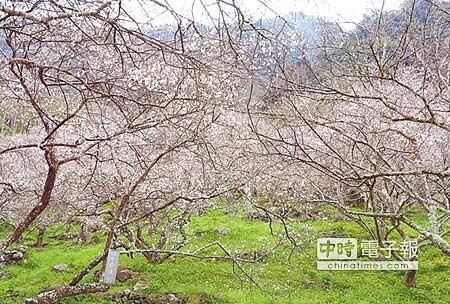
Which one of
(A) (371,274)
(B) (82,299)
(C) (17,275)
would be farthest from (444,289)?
(C) (17,275)

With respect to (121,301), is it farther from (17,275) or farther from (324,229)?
(324,229)

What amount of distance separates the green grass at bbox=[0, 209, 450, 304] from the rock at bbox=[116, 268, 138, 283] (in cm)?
19

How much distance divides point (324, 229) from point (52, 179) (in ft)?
32.3

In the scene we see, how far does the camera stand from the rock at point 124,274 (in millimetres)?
9633

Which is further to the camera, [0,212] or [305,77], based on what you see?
[0,212]

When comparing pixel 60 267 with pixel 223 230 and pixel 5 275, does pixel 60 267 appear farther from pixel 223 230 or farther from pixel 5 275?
pixel 223 230

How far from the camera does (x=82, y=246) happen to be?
1406cm

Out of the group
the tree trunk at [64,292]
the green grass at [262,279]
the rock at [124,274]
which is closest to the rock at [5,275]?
the green grass at [262,279]

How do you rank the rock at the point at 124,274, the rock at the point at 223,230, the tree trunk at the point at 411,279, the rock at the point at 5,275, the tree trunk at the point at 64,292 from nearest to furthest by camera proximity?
1. the tree trunk at the point at 64,292
2. the tree trunk at the point at 411,279
3. the rock at the point at 124,274
4. the rock at the point at 5,275
5. the rock at the point at 223,230

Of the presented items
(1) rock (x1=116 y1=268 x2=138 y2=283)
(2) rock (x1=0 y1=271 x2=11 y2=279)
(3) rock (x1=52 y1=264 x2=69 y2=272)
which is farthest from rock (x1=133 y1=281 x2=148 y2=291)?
(2) rock (x1=0 y1=271 x2=11 y2=279)

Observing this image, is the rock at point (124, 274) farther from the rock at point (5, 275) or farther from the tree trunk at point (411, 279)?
the tree trunk at point (411, 279)

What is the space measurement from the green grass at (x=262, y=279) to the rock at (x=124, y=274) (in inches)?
7.5

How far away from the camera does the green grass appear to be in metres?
8.37

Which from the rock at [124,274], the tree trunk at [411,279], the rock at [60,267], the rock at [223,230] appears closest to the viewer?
the tree trunk at [411,279]
